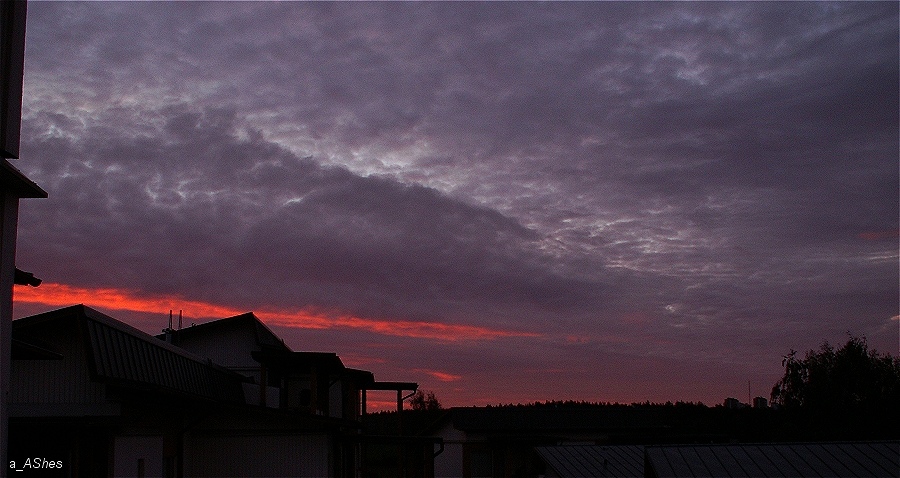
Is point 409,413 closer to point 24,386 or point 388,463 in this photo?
point 388,463

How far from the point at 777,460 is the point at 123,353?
772 inches

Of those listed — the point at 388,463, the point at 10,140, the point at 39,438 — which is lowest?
the point at 388,463

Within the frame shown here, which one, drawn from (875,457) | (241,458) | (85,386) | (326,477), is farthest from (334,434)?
(875,457)

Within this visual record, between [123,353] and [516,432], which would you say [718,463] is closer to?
[123,353]

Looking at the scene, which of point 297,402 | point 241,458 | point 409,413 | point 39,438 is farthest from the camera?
point 409,413

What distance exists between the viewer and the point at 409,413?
78.8 metres

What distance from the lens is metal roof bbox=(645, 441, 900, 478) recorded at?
24.7 m

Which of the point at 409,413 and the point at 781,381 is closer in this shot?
the point at 781,381

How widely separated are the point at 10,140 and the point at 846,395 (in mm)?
57075

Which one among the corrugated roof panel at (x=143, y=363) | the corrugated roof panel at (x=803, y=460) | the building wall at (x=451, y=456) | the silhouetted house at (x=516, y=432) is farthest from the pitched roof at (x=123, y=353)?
the building wall at (x=451, y=456)

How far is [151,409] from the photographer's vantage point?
65.7 feet

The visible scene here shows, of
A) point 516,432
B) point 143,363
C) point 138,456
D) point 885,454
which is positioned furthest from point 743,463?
point 516,432

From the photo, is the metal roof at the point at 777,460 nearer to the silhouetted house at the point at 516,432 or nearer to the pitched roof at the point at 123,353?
the pitched roof at the point at 123,353

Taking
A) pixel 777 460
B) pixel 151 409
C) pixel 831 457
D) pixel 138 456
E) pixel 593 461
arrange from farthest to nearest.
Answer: pixel 593 461, pixel 831 457, pixel 777 460, pixel 151 409, pixel 138 456
